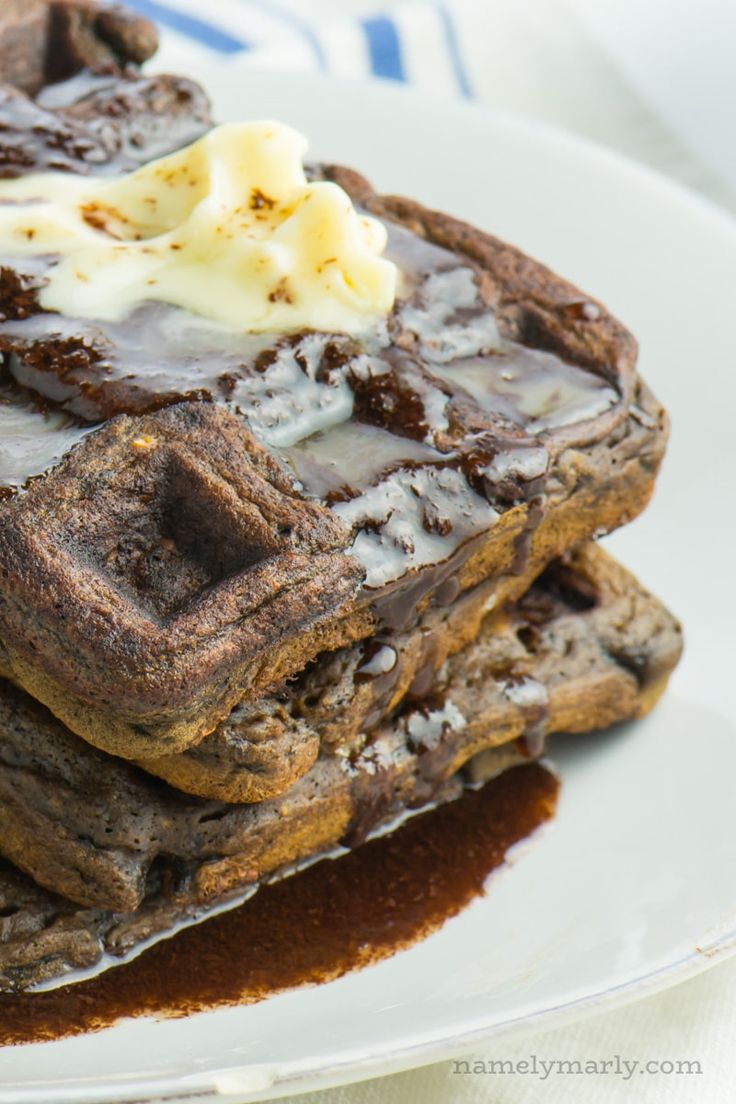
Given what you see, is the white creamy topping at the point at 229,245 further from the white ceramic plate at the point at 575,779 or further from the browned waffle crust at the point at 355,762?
the white ceramic plate at the point at 575,779

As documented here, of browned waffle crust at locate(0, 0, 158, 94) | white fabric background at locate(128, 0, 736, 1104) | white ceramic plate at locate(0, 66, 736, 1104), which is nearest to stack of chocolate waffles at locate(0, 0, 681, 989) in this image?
white ceramic plate at locate(0, 66, 736, 1104)

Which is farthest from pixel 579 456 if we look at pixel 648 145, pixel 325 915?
pixel 648 145

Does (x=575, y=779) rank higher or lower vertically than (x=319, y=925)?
higher

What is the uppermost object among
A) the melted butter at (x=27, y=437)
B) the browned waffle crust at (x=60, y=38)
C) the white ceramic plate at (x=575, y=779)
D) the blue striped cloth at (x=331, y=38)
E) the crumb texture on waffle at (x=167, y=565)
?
the crumb texture on waffle at (x=167, y=565)

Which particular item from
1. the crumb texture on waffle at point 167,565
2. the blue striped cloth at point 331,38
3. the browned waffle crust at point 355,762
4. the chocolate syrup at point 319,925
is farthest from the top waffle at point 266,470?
the blue striped cloth at point 331,38

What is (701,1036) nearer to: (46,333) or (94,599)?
(94,599)

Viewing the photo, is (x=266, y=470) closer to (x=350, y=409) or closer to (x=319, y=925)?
(x=350, y=409)

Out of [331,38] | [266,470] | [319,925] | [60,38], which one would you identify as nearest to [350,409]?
[266,470]
